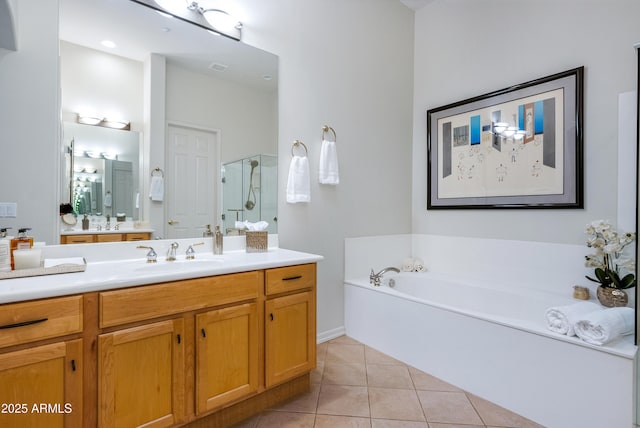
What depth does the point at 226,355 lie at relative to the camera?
61.8 inches

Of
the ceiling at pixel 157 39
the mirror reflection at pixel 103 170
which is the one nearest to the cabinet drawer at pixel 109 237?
the mirror reflection at pixel 103 170

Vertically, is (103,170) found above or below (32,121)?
below

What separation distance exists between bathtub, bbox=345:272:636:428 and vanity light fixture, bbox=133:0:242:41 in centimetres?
216

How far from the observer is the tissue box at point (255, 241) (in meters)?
2.19

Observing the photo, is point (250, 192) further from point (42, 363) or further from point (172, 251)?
point (42, 363)

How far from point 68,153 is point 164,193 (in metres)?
0.50

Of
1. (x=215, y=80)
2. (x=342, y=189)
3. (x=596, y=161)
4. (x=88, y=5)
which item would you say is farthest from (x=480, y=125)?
(x=88, y=5)

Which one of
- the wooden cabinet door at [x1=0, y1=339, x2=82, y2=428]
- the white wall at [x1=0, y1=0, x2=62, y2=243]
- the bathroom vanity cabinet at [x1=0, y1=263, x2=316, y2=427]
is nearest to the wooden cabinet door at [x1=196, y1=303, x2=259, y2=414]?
the bathroom vanity cabinet at [x1=0, y1=263, x2=316, y2=427]

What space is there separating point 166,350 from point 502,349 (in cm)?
179

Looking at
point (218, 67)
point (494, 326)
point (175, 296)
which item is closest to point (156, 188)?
point (175, 296)

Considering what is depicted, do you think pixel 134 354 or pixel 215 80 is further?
pixel 215 80

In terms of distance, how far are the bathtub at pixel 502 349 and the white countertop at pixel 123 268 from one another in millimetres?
939

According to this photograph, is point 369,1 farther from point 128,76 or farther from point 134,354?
point 134,354

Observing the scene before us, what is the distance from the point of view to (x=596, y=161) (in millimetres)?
2150
